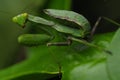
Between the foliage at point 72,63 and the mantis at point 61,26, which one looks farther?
the mantis at point 61,26

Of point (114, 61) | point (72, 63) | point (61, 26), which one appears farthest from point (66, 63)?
point (114, 61)

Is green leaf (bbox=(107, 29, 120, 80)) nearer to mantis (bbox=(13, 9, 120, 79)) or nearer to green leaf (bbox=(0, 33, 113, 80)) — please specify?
green leaf (bbox=(0, 33, 113, 80))

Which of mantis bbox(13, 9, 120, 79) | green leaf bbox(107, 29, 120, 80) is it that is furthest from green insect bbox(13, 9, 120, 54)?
green leaf bbox(107, 29, 120, 80)

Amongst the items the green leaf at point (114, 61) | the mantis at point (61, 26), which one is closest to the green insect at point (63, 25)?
the mantis at point (61, 26)

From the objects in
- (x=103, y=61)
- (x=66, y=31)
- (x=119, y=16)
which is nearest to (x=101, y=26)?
(x=119, y=16)

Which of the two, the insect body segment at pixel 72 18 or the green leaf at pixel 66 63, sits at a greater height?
the insect body segment at pixel 72 18

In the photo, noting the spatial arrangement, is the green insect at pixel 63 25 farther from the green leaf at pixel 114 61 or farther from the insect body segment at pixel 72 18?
the green leaf at pixel 114 61

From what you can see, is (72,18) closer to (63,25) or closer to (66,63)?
(63,25)

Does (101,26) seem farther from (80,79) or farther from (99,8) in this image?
(80,79)
